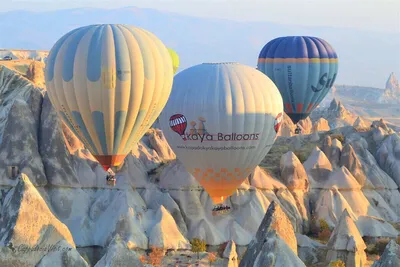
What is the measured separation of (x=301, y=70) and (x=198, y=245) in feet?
45.1

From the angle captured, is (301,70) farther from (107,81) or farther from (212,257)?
(107,81)

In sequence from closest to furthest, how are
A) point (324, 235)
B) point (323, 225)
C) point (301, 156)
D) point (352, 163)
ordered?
point (324, 235) < point (323, 225) < point (352, 163) < point (301, 156)

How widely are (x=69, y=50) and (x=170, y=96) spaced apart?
16.6 feet

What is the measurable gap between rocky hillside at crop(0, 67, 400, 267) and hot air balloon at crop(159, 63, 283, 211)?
337cm

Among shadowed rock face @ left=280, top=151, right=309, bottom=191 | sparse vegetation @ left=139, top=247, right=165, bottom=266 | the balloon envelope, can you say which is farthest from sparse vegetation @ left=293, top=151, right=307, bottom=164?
the balloon envelope

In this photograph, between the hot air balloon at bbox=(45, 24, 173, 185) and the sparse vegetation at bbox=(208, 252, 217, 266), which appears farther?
the sparse vegetation at bbox=(208, 252, 217, 266)

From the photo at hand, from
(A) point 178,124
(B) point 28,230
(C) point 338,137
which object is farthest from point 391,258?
(C) point 338,137

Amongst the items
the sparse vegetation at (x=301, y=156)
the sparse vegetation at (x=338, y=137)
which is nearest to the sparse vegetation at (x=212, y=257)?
the sparse vegetation at (x=301, y=156)

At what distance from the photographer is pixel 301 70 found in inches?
2335

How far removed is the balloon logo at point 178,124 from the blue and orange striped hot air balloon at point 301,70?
16.4 metres

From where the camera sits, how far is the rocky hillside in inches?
1950

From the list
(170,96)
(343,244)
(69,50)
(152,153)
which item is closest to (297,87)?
(152,153)

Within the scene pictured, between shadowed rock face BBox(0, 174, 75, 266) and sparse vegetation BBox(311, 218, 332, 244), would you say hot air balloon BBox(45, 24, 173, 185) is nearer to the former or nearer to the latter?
shadowed rock face BBox(0, 174, 75, 266)

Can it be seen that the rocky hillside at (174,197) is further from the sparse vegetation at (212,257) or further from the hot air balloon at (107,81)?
the hot air balloon at (107,81)
